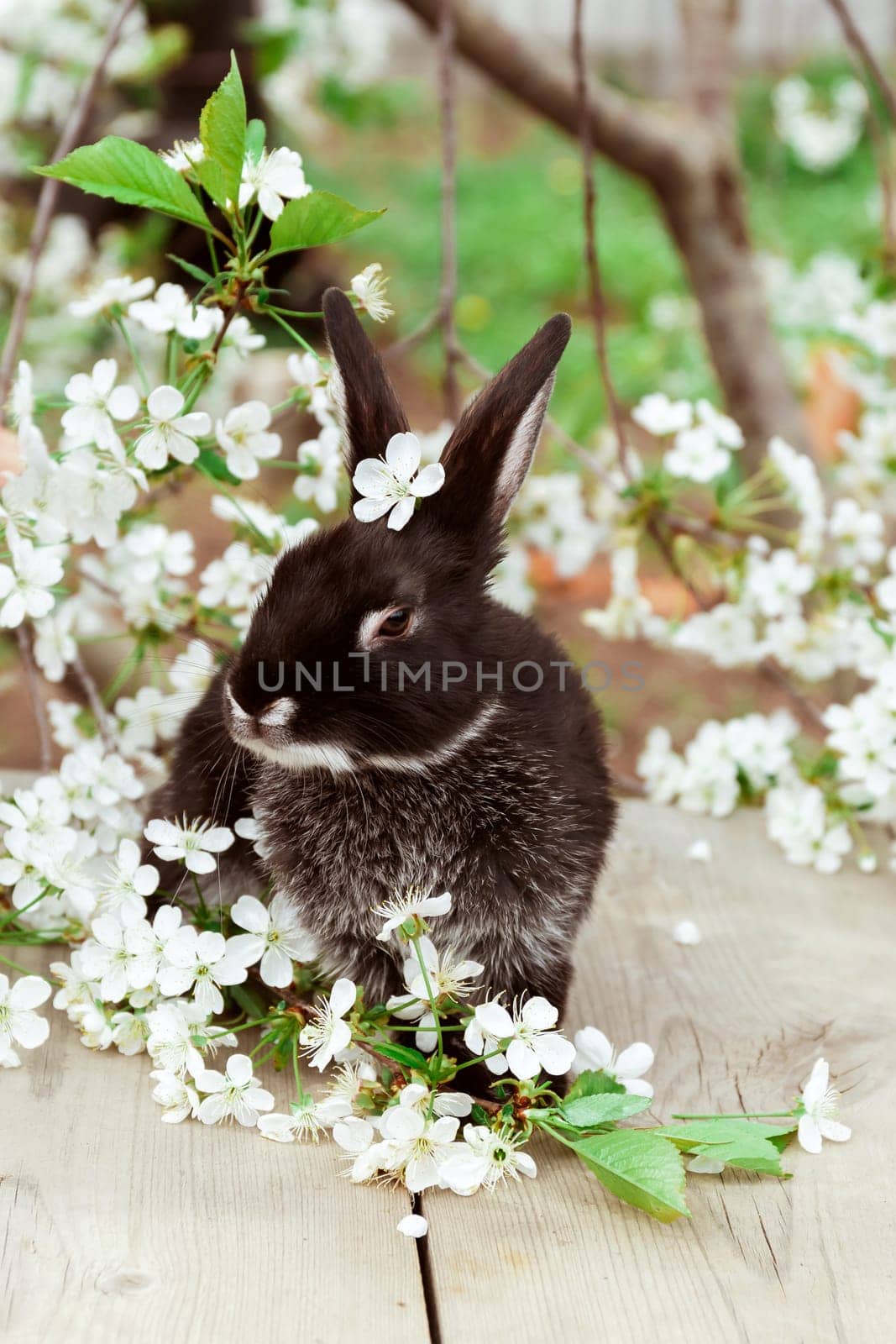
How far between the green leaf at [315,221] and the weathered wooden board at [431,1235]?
1087mm

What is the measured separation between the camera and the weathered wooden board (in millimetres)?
1458

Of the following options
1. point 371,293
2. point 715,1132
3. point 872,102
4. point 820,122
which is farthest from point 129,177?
point 820,122

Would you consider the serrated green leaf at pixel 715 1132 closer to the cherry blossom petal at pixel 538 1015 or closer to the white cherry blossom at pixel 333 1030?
the cherry blossom petal at pixel 538 1015

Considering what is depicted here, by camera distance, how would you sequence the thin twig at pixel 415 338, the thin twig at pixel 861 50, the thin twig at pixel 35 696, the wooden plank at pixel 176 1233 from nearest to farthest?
the wooden plank at pixel 176 1233 < the thin twig at pixel 35 696 < the thin twig at pixel 415 338 < the thin twig at pixel 861 50

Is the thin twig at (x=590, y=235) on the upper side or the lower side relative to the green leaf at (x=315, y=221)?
lower

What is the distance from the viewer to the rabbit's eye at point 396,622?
1697mm

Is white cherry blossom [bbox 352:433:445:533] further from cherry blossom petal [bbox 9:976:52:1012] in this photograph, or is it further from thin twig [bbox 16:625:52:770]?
thin twig [bbox 16:625:52:770]

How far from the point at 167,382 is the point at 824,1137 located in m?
1.34

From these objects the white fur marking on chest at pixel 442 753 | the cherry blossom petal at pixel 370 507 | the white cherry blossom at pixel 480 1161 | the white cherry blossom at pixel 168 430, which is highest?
the cherry blossom petal at pixel 370 507

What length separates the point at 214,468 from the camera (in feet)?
6.82

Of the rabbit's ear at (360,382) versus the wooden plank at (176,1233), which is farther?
the rabbit's ear at (360,382)

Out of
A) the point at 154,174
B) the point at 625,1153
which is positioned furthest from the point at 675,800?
the point at 154,174

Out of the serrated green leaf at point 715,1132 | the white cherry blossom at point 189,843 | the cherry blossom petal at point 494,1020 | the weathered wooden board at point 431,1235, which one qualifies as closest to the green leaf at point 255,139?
the white cherry blossom at point 189,843

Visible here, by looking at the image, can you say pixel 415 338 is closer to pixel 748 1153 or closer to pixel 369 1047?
pixel 369 1047
